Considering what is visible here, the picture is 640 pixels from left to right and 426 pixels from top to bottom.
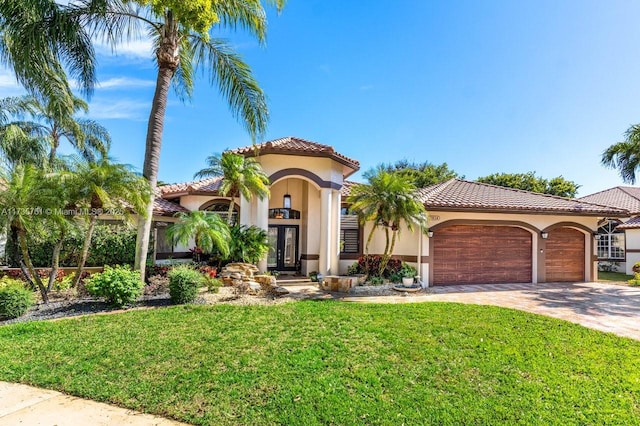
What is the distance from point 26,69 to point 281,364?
1113cm

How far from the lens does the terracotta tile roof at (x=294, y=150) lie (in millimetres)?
13852

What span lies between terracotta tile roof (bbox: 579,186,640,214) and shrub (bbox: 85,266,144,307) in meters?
33.9

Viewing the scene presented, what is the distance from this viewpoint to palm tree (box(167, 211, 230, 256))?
11227 mm

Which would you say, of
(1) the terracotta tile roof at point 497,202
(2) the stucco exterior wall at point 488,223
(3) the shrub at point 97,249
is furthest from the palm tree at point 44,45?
(2) the stucco exterior wall at point 488,223

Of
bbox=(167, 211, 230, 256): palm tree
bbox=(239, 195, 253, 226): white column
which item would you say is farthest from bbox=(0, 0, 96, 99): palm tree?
bbox=(239, 195, 253, 226): white column

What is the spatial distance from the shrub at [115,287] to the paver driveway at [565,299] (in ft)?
22.4

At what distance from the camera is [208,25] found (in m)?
7.92

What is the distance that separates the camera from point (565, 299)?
39.8ft

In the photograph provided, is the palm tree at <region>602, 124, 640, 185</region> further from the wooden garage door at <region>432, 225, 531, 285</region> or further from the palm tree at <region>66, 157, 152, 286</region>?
the palm tree at <region>66, 157, 152, 286</region>

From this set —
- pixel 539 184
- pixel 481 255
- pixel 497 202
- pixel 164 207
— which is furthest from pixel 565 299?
pixel 539 184

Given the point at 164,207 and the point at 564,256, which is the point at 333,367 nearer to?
the point at 164,207

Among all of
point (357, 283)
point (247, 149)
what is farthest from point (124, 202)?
point (357, 283)

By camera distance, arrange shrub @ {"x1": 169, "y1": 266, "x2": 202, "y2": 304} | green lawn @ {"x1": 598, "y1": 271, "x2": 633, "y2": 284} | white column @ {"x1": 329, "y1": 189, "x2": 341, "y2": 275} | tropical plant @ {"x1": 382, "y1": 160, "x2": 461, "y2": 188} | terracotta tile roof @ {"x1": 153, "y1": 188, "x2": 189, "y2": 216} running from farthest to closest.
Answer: tropical plant @ {"x1": 382, "y1": 160, "x2": 461, "y2": 188} → green lawn @ {"x1": 598, "y1": 271, "x2": 633, "y2": 284} → terracotta tile roof @ {"x1": 153, "y1": 188, "x2": 189, "y2": 216} → white column @ {"x1": 329, "y1": 189, "x2": 341, "y2": 275} → shrub @ {"x1": 169, "y1": 266, "x2": 202, "y2": 304}

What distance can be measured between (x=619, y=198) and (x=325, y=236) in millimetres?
30155
